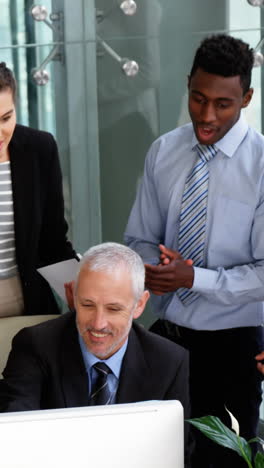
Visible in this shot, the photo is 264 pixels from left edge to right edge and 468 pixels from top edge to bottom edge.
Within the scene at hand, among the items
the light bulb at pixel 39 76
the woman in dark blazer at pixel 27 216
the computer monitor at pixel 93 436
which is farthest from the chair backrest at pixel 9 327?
the light bulb at pixel 39 76

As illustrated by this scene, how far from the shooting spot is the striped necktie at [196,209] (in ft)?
9.00

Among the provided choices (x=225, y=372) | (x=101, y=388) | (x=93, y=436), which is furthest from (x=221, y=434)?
(x=225, y=372)

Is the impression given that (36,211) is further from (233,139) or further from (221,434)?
(221,434)

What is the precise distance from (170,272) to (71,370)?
20.4 inches

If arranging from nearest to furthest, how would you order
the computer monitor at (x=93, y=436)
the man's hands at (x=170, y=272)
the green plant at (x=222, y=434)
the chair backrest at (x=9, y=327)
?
the computer monitor at (x=93, y=436), the green plant at (x=222, y=434), the chair backrest at (x=9, y=327), the man's hands at (x=170, y=272)

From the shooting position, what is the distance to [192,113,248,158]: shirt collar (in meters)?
2.68

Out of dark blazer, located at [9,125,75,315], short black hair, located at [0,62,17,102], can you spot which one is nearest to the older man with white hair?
dark blazer, located at [9,125,75,315]

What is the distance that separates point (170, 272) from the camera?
2.65m

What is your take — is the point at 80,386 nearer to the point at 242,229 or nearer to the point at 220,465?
the point at 242,229

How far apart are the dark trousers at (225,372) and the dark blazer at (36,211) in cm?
42

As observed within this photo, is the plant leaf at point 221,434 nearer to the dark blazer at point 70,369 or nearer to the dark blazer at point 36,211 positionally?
the dark blazer at point 70,369

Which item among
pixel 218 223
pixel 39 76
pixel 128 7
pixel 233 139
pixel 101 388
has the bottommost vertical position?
pixel 101 388

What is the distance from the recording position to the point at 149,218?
286cm

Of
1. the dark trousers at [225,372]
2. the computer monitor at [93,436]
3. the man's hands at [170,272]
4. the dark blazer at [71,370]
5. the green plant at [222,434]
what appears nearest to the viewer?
the computer monitor at [93,436]
